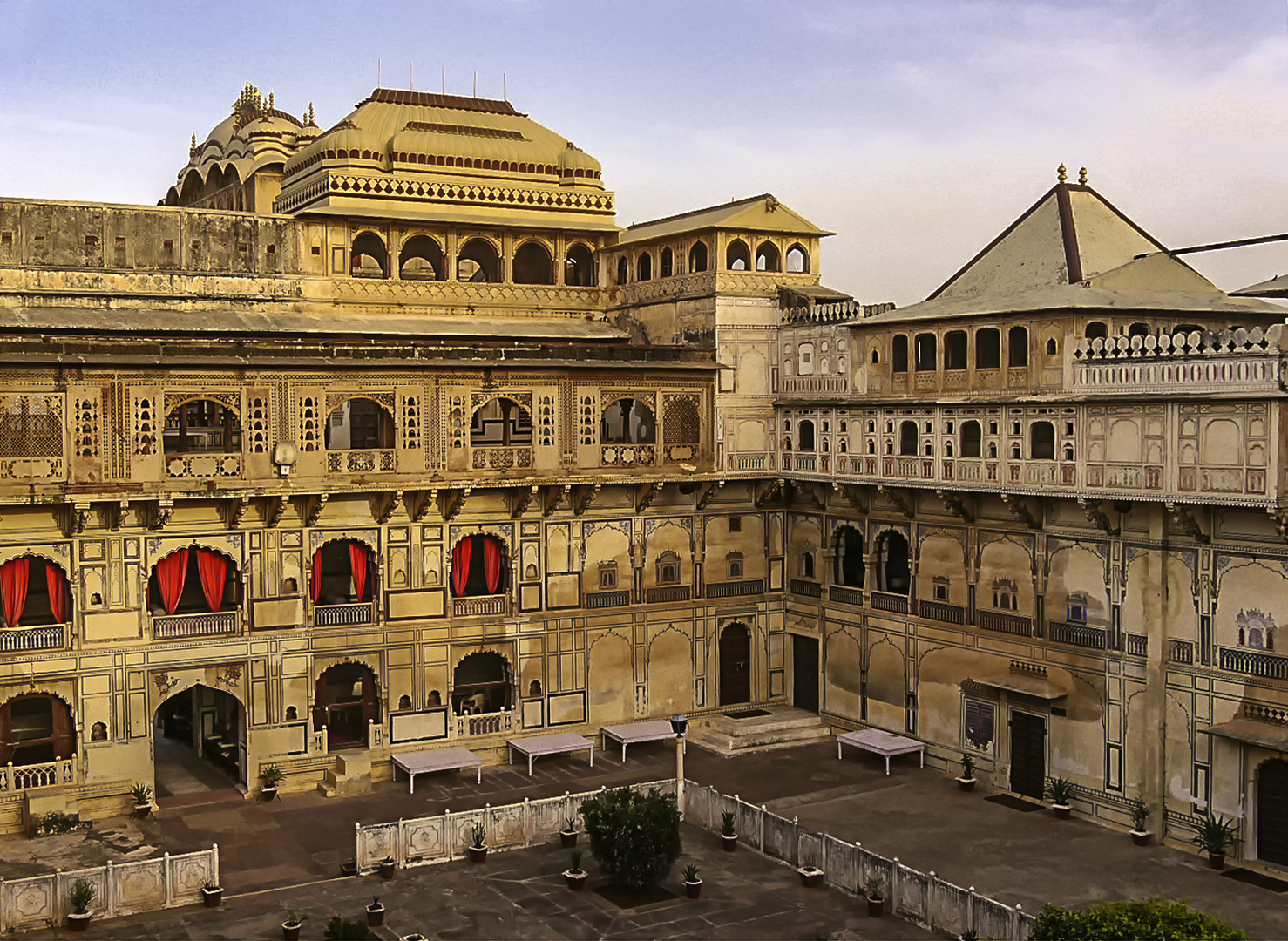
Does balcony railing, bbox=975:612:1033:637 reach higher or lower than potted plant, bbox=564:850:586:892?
higher

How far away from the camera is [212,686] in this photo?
86.6 feet

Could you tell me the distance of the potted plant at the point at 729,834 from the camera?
23203 millimetres

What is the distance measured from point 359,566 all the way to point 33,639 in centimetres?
611

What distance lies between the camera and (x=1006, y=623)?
26.5 m

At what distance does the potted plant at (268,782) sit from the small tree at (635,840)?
782cm

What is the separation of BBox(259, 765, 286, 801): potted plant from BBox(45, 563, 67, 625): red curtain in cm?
464

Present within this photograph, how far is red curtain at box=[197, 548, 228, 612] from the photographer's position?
26391mm

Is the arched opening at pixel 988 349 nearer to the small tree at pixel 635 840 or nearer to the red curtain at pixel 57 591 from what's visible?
the small tree at pixel 635 840

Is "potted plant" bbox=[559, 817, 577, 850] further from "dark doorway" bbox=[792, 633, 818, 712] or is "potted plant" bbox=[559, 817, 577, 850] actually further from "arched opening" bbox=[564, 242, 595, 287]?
"arched opening" bbox=[564, 242, 595, 287]

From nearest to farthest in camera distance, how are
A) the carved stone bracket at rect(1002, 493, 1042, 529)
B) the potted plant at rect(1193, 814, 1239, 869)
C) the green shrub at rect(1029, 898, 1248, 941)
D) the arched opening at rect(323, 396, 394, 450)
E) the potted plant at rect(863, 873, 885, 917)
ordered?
the green shrub at rect(1029, 898, 1248, 941) → the potted plant at rect(863, 873, 885, 917) → the potted plant at rect(1193, 814, 1239, 869) → the carved stone bracket at rect(1002, 493, 1042, 529) → the arched opening at rect(323, 396, 394, 450)

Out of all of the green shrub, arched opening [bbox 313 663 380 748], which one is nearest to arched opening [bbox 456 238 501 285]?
arched opening [bbox 313 663 380 748]

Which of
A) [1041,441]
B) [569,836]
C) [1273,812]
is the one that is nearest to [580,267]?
[1041,441]

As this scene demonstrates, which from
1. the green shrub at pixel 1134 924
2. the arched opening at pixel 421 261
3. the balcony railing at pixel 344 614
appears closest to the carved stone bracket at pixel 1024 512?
the green shrub at pixel 1134 924

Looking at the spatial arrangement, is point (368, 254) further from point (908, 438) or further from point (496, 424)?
point (908, 438)
